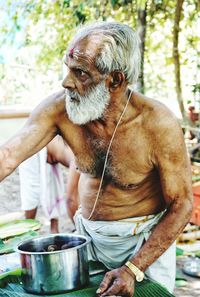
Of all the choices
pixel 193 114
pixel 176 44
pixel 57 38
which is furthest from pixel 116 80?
pixel 57 38

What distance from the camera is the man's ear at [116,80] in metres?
2.27

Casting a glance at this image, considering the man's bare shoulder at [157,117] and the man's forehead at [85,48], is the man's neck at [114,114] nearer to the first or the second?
the man's bare shoulder at [157,117]

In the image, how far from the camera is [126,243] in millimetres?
2412

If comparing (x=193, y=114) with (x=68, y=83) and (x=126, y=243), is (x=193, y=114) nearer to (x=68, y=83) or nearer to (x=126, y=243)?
(x=126, y=243)

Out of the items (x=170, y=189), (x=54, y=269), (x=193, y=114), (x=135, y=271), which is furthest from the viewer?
(x=193, y=114)

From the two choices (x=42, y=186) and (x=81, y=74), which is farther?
(x=42, y=186)

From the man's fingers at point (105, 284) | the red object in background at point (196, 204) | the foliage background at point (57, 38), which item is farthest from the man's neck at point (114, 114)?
the foliage background at point (57, 38)

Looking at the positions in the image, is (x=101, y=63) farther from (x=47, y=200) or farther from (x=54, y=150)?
(x=47, y=200)

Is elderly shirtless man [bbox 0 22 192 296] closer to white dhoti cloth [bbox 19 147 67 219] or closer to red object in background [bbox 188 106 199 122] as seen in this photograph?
white dhoti cloth [bbox 19 147 67 219]

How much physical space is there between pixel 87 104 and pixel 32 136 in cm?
32

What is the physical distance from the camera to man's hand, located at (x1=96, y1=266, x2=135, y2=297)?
6.60 ft

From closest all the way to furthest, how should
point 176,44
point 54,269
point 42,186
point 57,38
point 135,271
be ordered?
point 54,269
point 135,271
point 42,186
point 176,44
point 57,38

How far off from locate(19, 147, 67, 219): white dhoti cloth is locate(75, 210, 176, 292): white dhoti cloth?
7.29 ft

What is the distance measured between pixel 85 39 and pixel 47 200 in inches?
106
